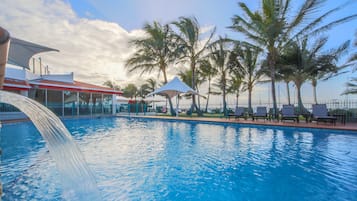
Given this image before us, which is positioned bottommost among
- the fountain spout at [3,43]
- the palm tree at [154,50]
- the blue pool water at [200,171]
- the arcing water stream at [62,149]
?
the blue pool water at [200,171]

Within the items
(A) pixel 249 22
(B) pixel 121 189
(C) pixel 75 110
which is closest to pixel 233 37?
(A) pixel 249 22

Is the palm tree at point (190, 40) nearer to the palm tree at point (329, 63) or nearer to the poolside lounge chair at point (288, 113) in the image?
the poolside lounge chair at point (288, 113)

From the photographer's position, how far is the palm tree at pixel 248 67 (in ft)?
51.5

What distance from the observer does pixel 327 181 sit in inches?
132

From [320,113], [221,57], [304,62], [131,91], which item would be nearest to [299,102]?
[304,62]

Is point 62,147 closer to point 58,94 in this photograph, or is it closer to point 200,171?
point 200,171

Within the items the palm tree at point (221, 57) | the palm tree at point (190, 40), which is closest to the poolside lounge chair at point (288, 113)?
the palm tree at point (221, 57)

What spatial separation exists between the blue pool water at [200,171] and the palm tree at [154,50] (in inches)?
493

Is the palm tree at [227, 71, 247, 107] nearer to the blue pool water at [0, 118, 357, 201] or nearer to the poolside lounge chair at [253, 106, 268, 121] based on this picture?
the poolside lounge chair at [253, 106, 268, 121]

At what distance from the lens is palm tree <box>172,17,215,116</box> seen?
15641mm

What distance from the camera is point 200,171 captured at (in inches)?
153

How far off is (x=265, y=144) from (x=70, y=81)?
18.5 meters

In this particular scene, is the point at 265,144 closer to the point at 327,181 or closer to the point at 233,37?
the point at 327,181

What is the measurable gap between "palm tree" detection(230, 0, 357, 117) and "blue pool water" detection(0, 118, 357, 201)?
7181 millimetres
